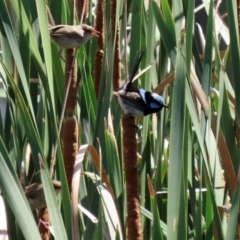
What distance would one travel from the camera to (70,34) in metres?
0.82

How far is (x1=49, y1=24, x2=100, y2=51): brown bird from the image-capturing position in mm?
831

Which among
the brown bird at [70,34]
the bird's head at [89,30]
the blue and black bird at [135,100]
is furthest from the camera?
the bird's head at [89,30]

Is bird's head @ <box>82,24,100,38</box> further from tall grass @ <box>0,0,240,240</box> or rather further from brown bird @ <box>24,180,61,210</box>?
brown bird @ <box>24,180,61,210</box>

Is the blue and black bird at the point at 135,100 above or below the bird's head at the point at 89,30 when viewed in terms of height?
below

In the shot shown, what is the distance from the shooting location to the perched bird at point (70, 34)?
2.72 feet

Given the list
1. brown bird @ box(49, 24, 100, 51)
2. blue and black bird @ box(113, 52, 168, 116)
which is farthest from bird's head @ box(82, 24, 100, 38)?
blue and black bird @ box(113, 52, 168, 116)

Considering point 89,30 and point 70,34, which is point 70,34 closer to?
point 70,34

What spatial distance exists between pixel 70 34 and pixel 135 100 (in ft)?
0.57

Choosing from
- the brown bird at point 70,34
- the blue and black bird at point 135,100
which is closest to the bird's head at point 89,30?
the brown bird at point 70,34

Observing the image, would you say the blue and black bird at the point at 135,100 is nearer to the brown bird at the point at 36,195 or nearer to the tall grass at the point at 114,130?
the tall grass at the point at 114,130

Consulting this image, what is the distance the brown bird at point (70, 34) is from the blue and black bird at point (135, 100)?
0.45ft

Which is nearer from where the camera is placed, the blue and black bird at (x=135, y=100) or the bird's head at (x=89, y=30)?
the blue and black bird at (x=135, y=100)

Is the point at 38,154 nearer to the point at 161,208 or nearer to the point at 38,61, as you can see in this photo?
the point at 38,61

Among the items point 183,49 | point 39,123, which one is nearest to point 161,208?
point 39,123
